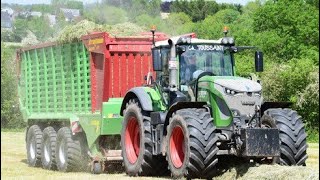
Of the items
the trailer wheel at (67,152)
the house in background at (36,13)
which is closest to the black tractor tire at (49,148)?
the trailer wheel at (67,152)

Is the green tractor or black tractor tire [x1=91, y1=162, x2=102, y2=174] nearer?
the green tractor

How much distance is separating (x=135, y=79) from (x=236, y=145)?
4.09 m

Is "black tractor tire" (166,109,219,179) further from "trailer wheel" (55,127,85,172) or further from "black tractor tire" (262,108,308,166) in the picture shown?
"trailer wheel" (55,127,85,172)

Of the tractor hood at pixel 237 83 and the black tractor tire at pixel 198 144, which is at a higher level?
the tractor hood at pixel 237 83

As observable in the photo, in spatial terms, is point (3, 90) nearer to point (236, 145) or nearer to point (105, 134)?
point (105, 134)

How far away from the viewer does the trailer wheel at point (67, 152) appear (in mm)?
16328

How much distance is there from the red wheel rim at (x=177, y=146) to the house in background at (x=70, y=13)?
6489 mm

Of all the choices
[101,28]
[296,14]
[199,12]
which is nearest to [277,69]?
[296,14]

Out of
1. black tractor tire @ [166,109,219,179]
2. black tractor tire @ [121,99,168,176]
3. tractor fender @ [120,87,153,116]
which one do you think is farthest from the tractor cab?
black tractor tire @ [166,109,219,179]

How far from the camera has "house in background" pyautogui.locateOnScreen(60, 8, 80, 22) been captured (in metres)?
18.7

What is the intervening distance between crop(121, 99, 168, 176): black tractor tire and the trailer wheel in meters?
2.03

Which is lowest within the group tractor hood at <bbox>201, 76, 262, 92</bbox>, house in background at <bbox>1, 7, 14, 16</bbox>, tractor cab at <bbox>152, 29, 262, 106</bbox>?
tractor hood at <bbox>201, 76, 262, 92</bbox>

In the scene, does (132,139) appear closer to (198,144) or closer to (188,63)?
(188,63)

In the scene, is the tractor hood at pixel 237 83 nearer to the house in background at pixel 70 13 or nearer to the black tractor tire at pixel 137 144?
the black tractor tire at pixel 137 144
